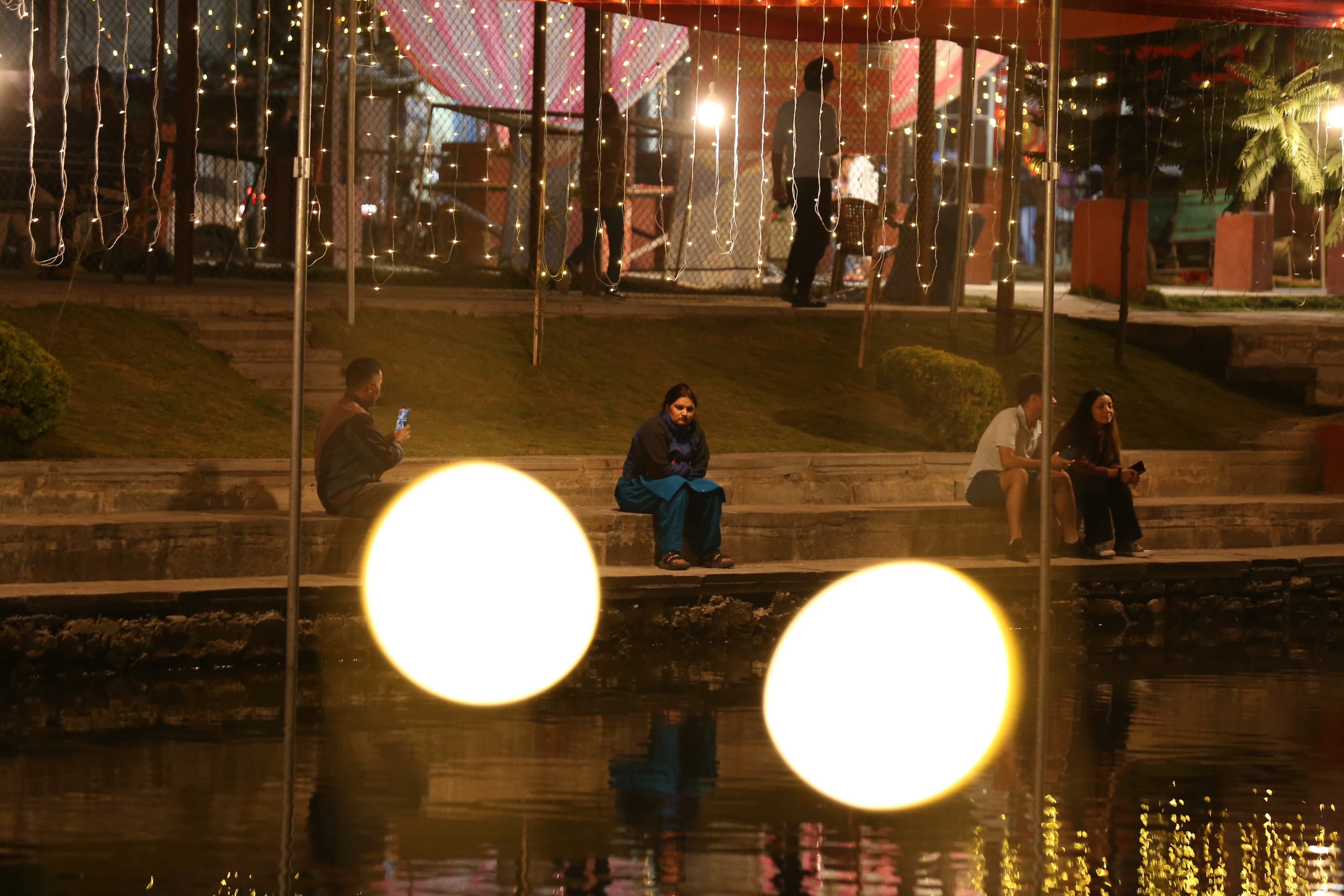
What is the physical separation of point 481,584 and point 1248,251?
15.6 meters

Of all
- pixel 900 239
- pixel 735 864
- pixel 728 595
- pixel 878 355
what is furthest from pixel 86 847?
pixel 900 239

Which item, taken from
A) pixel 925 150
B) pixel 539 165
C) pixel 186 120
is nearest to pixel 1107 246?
pixel 925 150

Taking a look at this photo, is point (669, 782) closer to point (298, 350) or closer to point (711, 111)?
point (298, 350)

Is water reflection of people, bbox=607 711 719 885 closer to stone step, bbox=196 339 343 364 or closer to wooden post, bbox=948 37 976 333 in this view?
stone step, bbox=196 339 343 364

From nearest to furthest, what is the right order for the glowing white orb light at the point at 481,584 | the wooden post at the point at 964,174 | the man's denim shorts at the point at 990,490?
the glowing white orb light at the point at 481,584, the man's denim shorts at the point at 990,490, the wooden post at the point at 964,174

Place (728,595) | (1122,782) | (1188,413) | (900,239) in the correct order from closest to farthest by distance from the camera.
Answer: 1. (1122,782)
2. (728,595)
3. (1188,413)
4. (900,239)

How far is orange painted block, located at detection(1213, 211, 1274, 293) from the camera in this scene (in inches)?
900

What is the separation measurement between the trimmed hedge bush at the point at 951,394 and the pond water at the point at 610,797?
3900 millimetres

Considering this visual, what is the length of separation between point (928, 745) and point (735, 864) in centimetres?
184

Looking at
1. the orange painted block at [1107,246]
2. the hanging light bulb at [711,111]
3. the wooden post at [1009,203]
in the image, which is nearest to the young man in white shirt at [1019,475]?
the wooden post at [1009,203]

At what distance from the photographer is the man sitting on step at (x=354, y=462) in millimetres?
9312

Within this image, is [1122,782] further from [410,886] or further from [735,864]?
[410,886]

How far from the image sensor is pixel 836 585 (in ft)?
32.0

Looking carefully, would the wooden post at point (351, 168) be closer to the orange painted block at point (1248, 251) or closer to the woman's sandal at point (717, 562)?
the woman's sandal at point (717, 562)
